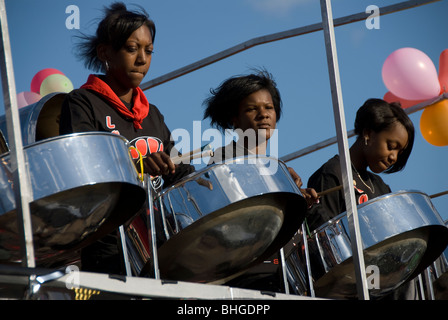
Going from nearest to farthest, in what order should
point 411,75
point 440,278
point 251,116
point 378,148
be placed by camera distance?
point 251,116, point 378,148, point 440,278, point 411,75

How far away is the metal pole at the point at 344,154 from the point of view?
5.32ft

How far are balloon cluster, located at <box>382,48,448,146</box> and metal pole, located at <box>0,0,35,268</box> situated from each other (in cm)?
208

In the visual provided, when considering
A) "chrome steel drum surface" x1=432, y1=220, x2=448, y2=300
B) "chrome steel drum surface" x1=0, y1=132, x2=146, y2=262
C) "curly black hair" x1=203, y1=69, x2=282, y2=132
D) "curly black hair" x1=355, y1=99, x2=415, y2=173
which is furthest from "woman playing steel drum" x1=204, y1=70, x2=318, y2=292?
"chrome steel drum surface" x1=432, y1=220, x2=448, y2=300

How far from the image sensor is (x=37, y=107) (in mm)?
2197

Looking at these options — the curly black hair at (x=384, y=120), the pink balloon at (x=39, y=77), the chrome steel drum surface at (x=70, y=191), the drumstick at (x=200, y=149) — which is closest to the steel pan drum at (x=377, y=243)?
the drumstick at (x=200, y=149)

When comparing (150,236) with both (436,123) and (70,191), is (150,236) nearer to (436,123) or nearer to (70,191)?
(70,191)

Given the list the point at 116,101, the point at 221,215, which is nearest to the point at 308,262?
the point at 221,215

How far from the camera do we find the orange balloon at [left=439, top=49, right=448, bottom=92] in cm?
316

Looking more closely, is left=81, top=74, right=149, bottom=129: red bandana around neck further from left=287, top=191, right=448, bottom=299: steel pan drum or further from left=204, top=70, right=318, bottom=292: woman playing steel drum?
left=287, top=191, right=448, bottom=299: steel pan drum

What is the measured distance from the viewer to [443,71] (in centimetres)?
319

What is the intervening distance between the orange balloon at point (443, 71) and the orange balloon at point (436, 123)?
0.19 feet

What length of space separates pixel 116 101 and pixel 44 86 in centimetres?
130
